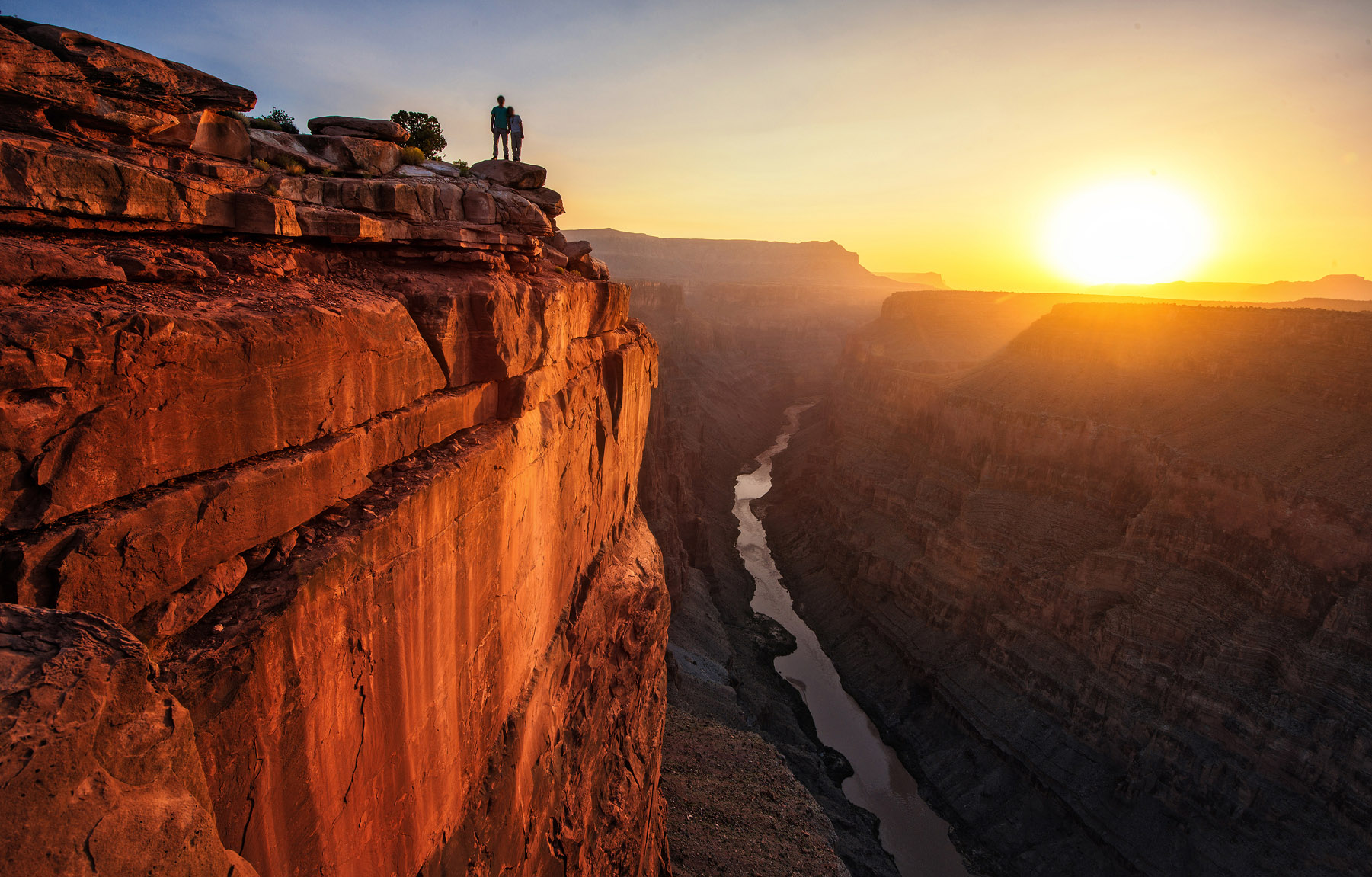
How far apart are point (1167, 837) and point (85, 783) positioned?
1211 inches

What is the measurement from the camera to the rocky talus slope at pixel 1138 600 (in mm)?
22891

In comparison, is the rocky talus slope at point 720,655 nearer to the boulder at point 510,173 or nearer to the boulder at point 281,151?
the boulder at point 510,173

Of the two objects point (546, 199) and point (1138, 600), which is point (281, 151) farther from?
point (1138, 600)

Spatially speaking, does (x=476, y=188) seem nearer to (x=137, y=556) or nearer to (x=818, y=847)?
(x=137, y=556)

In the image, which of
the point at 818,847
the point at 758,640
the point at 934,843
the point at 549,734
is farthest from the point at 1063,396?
the point at 549,734

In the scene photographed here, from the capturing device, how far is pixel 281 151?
27.5ft

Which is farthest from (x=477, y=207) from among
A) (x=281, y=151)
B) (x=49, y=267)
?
(x=49, y=267)

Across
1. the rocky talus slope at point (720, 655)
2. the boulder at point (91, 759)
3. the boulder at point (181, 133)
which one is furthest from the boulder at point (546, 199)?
the rocky talus slope at point (720, 655)

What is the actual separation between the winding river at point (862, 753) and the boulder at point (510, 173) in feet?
84.7

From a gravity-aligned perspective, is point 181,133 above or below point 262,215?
above

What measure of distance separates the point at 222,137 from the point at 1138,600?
32739mm

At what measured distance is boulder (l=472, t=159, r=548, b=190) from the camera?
12906mm

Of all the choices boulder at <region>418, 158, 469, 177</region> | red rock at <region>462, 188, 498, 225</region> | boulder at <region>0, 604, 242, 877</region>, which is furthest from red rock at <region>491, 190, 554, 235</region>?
boulder at <region>0, 604, 242, 877</region>

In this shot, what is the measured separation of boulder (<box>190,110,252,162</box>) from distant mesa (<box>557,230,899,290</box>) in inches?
5958
